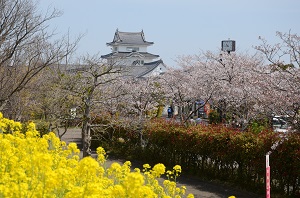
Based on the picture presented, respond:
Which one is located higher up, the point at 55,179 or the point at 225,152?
the point at 55,179

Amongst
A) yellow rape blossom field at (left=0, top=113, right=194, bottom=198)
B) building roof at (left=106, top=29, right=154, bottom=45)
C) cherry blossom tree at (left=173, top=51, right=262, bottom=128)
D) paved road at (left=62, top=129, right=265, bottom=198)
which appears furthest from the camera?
building roof at (left=106, top=29, right=154, bottom=45)

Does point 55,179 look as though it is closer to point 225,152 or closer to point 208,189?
point 208,189

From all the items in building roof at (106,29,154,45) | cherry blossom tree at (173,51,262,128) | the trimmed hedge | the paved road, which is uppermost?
building roof at (106,29,154,45)

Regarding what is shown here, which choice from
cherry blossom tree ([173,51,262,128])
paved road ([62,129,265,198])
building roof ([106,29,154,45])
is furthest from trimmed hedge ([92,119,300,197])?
building roof ([106,29,154,45])

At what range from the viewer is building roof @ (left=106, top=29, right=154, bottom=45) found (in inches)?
2317

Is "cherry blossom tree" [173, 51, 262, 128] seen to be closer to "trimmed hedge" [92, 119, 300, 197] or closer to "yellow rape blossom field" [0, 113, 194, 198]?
"trimmed hedge" [92, 119, 300, 197]

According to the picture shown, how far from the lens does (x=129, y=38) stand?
2361 inches

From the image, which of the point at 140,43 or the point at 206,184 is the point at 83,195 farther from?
the point at 140,43

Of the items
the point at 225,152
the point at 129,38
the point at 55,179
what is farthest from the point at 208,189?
the point at 129,38

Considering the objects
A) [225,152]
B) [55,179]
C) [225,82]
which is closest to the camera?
[55,179]

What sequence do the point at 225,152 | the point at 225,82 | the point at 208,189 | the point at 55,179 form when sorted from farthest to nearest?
the point at 225,82
the point at 225,152
the point at 208,189
the point at 55,179

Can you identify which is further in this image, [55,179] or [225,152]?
[225,152]

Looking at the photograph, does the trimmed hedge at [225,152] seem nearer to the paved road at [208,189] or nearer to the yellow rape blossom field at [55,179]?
the paved road at [208,189]

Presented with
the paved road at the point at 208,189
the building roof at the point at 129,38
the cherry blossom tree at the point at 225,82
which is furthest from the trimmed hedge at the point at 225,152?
the building roof at the point at 129,38
